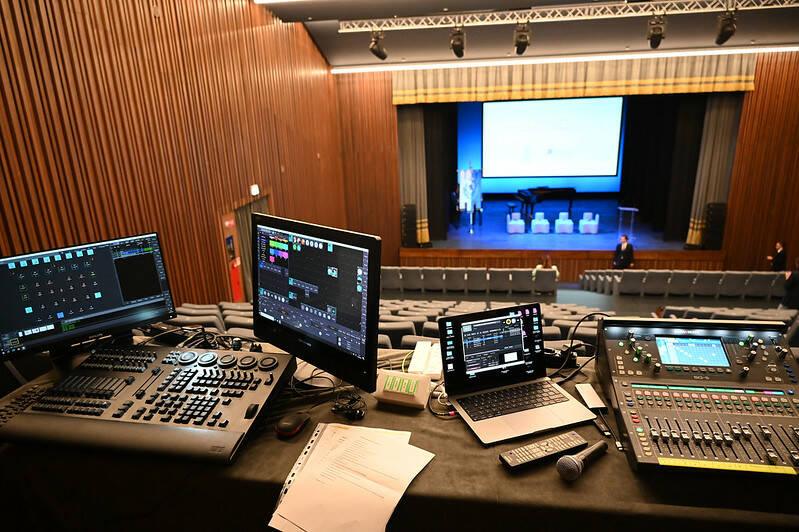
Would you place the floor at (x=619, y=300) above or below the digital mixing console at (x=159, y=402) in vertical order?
below

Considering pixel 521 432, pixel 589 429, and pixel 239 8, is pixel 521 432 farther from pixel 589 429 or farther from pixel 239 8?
pixel 239 8

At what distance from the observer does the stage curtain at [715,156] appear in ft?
32.2

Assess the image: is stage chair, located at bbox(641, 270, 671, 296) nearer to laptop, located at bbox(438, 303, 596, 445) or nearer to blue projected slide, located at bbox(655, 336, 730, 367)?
blue projected slide, located at bbox(655, 336, 730, 367)

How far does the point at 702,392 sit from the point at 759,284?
6.92m

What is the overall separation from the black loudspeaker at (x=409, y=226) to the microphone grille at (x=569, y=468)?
32.1ft

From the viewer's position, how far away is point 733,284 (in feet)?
22.8

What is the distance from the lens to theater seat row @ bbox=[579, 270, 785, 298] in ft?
22.6

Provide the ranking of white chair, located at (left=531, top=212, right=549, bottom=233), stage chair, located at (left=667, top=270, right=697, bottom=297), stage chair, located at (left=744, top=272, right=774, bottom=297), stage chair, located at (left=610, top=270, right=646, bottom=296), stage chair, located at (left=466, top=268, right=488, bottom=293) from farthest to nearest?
white chair, located at (left=531, top=212, right=549, bottom=233) → stage chair, located at (left=466, top=268, right=488, bottom=293) → stage chair, located at (left=610, top=270, right=646, bottom=296) → stage chair, located at (left=667, top=270, right=697, bottom=297) → stage chair, located at (left=744, top=272, right=774, bottom=297)

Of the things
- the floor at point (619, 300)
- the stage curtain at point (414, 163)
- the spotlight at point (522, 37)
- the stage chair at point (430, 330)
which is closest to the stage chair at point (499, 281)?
the floor at point (619, 300)

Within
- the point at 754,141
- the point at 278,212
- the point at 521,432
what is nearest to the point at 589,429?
the point at 521,432

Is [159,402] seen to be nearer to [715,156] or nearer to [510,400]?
[510,400]

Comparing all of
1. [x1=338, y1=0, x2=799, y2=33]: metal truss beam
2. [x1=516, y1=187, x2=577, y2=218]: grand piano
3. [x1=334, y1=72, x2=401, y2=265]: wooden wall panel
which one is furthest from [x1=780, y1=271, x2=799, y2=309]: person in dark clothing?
[x1=334, y1=72, x2=401, y2=265]: wooden wall panel

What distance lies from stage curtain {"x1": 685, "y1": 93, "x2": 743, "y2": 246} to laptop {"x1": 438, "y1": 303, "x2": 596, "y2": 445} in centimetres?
1046

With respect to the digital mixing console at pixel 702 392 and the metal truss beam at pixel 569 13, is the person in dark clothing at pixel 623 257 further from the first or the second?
the digital mixing console at pixel 702 392
